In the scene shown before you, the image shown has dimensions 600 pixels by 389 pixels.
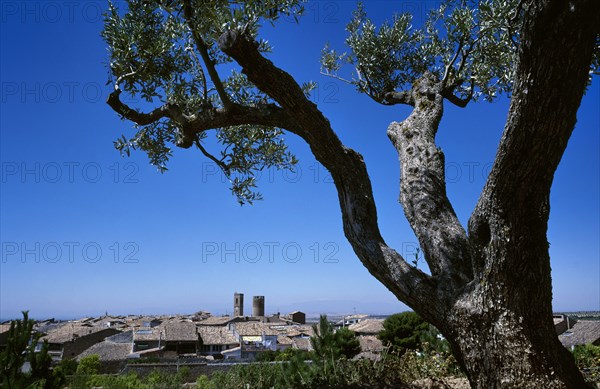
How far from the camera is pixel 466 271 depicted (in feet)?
14.8

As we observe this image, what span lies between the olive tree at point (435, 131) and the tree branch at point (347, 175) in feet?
0.05

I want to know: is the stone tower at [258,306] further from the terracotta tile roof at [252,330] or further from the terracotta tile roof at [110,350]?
the terracotta tile roof at [110,350]

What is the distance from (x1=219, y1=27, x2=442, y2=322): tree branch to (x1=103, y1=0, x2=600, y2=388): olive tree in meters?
0.01

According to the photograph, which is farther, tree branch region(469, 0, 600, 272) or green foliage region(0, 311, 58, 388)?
green foliage region(0, 311, 58, 388)

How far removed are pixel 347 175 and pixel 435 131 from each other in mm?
1495

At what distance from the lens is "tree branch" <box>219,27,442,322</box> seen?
15.3ft

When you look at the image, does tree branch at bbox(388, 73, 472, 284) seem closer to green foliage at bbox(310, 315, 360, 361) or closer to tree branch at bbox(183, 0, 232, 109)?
tree branch at bbox(183, 0, 232, 109)

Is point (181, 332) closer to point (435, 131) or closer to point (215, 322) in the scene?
point (215, 322)

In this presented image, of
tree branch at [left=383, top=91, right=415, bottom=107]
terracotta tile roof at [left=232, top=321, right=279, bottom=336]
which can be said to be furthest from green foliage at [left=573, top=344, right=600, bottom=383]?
terracotta tile roof at [left=232, top=321, right=279, bottom=336]


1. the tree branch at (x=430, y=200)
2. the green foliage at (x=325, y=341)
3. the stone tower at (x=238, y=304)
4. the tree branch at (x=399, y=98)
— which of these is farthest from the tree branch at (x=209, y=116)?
the stone tower at (x=238, y=304)

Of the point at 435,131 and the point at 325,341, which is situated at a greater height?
the point at 435,131

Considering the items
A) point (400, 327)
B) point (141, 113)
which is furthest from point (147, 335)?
point (141, 113)

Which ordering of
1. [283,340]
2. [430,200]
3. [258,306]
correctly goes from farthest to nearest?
[258,306] < [283,340] < [430,200]

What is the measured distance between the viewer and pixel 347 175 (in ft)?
17.5
